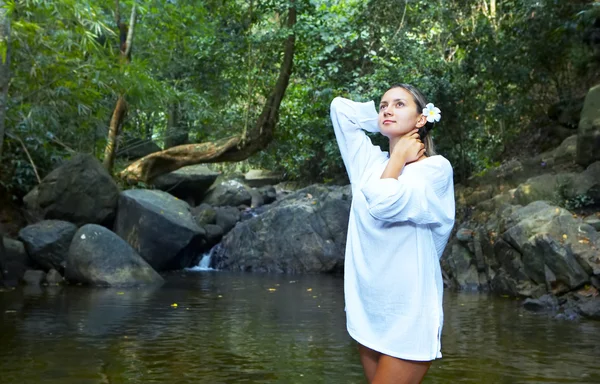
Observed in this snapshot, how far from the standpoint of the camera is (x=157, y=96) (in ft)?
47.8

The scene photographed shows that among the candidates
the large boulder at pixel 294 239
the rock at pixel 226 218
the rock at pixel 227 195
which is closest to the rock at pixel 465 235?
the large boulder at pixel 294 239

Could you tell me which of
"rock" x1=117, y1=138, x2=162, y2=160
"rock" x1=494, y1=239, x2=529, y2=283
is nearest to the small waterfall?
"rock" x1=117, y1=138, x2=162, y2=160

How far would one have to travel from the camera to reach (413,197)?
2309 mm

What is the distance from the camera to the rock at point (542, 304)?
10081 millimetres

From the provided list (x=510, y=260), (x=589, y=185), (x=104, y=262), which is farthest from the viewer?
(x=104, y=262)

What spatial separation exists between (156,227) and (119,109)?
3044 mm

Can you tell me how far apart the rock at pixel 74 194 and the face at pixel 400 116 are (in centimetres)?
1263

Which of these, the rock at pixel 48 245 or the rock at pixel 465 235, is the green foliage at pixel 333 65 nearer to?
the rock at pixel 48 245

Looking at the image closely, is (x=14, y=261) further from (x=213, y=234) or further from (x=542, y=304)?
(x=542, y=304)

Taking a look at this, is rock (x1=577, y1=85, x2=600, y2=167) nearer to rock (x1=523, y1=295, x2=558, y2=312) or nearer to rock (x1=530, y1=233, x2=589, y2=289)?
rock (x1=530, y1=233, x2=589, y2=289)

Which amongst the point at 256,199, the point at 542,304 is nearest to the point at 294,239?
the point at 542,304

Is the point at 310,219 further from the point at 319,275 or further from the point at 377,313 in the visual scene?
the point at 377,313

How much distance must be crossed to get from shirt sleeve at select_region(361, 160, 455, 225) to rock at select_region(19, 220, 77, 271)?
1168cm

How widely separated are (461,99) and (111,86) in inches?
290
